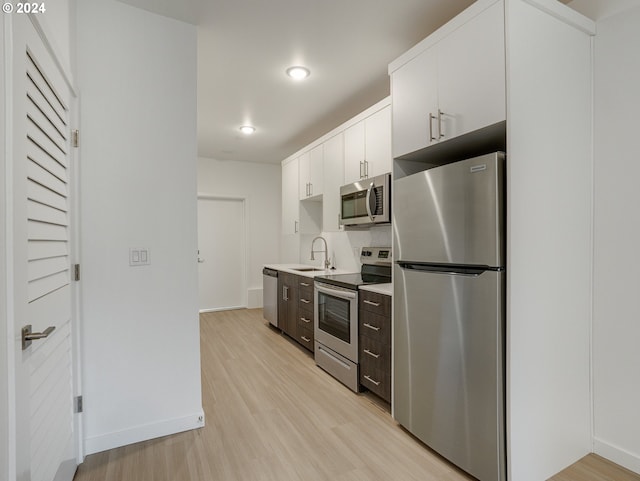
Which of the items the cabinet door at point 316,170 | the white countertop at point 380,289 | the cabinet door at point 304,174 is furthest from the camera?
the cabinet door at point 304,174

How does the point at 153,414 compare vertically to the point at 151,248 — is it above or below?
below

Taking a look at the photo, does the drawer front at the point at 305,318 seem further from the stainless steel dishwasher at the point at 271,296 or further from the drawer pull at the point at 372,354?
the drawer pull at the point at 372,354

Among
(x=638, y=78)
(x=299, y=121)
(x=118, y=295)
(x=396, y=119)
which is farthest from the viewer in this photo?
(x=299, y=121)

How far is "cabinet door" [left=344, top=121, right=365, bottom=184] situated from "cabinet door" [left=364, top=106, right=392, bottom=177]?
0.28ft

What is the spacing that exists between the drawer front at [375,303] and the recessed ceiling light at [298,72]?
6.29 feet

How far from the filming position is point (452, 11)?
6.89 feet

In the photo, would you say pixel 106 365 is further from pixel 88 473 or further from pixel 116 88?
pixel 116 88

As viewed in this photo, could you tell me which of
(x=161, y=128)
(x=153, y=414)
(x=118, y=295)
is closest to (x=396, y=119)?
(x=161, y=128)

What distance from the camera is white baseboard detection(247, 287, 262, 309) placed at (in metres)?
5.99

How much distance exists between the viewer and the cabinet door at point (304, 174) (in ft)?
14.4

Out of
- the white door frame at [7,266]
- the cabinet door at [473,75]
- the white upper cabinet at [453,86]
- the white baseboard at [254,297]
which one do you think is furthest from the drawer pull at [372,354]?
the white baseboard at [254,297]

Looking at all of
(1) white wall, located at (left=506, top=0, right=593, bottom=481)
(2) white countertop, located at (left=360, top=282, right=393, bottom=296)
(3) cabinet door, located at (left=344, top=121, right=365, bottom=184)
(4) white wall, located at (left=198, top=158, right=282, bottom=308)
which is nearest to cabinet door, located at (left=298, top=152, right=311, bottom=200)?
(3) cabinet door, located at (left=344, top=121, right=365, bottom=184)

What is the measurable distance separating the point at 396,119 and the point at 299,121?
2092 millimetres

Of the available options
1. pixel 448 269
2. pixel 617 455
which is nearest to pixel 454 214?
pixel 448 269
